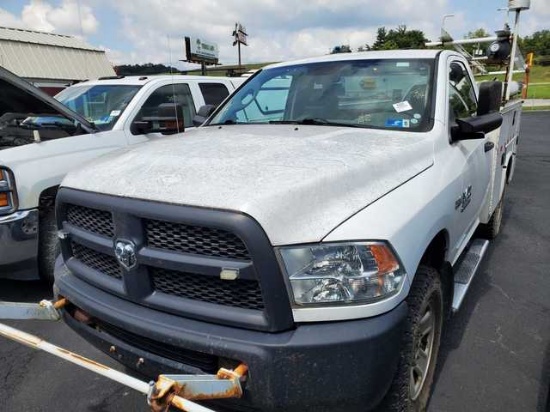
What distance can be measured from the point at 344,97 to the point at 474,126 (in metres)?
0.89

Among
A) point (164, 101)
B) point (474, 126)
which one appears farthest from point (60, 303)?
point (164, 101)

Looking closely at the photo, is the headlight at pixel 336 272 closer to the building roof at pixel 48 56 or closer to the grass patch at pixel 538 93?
the building roof at pixel 48 56

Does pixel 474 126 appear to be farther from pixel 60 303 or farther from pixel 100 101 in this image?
pixel 100 101

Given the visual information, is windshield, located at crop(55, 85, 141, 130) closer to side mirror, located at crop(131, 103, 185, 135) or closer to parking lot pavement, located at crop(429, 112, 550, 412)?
side mirror, located at crop(131, 103, 185, 135)

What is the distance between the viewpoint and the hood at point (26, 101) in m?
4.28

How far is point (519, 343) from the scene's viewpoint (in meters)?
3.37

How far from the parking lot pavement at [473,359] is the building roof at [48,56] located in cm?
1844

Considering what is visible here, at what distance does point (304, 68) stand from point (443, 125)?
1.31 m

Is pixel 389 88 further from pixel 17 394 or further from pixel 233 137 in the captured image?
pixel 17 394

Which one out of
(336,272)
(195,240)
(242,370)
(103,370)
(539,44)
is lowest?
(103,370)

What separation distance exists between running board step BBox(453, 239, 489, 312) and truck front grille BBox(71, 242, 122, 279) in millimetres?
2076

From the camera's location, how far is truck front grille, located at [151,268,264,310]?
1914 millimetres

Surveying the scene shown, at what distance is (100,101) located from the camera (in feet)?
19.3

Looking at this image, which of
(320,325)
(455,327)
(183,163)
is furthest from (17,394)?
(455,327)
